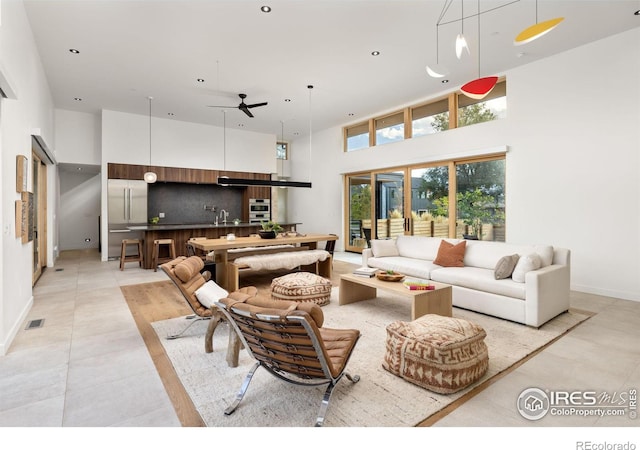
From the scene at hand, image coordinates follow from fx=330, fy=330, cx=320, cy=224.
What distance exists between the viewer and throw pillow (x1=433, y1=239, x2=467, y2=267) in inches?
177

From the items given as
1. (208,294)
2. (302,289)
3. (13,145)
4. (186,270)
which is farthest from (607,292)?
(13,145)

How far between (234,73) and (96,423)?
17.6 ft

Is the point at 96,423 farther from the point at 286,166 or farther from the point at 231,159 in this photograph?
the point at 286,166

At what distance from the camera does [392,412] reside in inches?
77.7

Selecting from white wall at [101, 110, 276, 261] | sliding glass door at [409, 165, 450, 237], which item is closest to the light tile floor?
sliding glass door at [409, 165, 450, 237]

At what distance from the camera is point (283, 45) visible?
15.6 ft

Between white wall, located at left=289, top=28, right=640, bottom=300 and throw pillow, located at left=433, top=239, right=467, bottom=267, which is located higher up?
white wall, located at left=289, top=28, right=640, bottom=300

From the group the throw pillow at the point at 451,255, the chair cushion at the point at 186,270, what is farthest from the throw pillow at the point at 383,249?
the chair cushion at the point at 186,270

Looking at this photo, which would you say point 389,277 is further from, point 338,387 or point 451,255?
point 338,387

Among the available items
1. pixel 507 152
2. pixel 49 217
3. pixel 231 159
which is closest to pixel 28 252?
pixel 49 217

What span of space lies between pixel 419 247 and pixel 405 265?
697mm

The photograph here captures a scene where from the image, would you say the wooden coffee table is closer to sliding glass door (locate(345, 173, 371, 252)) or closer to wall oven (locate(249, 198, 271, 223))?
A: sliding glass door (locate(345, 173, 371, 252))

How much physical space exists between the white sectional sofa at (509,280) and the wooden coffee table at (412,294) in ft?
1.56

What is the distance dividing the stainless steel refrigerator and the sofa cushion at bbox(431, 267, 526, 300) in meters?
6.67
